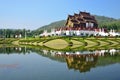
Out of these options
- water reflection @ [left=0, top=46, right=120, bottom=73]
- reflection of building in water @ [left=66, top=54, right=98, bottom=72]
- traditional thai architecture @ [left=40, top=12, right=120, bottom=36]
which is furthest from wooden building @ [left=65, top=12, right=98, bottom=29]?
reflection of building in water @ [left=66, top=54, right=98, bottom=72]

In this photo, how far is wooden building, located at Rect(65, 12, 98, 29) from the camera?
8631 cm

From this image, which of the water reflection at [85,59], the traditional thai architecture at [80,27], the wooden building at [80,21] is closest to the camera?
the water reflection at [85,59]

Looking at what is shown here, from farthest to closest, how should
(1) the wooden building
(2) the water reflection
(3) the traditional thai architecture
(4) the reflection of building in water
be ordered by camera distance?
1. (1) the wooden building
2. (3) the traditional thai architecture
3. (2) the water reflection
4. (4) the reflection of building in water

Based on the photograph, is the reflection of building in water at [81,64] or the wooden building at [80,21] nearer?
the reflection of building in water at [81,64]

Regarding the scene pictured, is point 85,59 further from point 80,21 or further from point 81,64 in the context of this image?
point 80,21

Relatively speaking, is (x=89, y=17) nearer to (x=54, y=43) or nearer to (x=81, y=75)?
(x=54, y=43)

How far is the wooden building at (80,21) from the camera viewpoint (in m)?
86.3

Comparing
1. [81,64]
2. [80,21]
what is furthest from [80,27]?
[81,64]

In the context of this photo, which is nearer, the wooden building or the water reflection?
the water reflection

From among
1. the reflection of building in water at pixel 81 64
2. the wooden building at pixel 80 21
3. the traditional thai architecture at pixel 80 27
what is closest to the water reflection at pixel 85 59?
the reflection of building in water at pixel 81 64

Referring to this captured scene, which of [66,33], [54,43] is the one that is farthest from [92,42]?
[66,33]

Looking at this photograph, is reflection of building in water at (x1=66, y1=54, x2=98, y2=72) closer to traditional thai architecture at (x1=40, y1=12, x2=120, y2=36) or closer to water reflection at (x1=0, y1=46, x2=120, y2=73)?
water reflection at (x1=0, y1=46, x2=120, y2=73)

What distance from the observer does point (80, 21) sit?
87.2m

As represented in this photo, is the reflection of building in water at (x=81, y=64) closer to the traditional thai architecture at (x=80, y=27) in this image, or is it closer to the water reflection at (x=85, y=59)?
the water reflection at (x=85, y=59)
